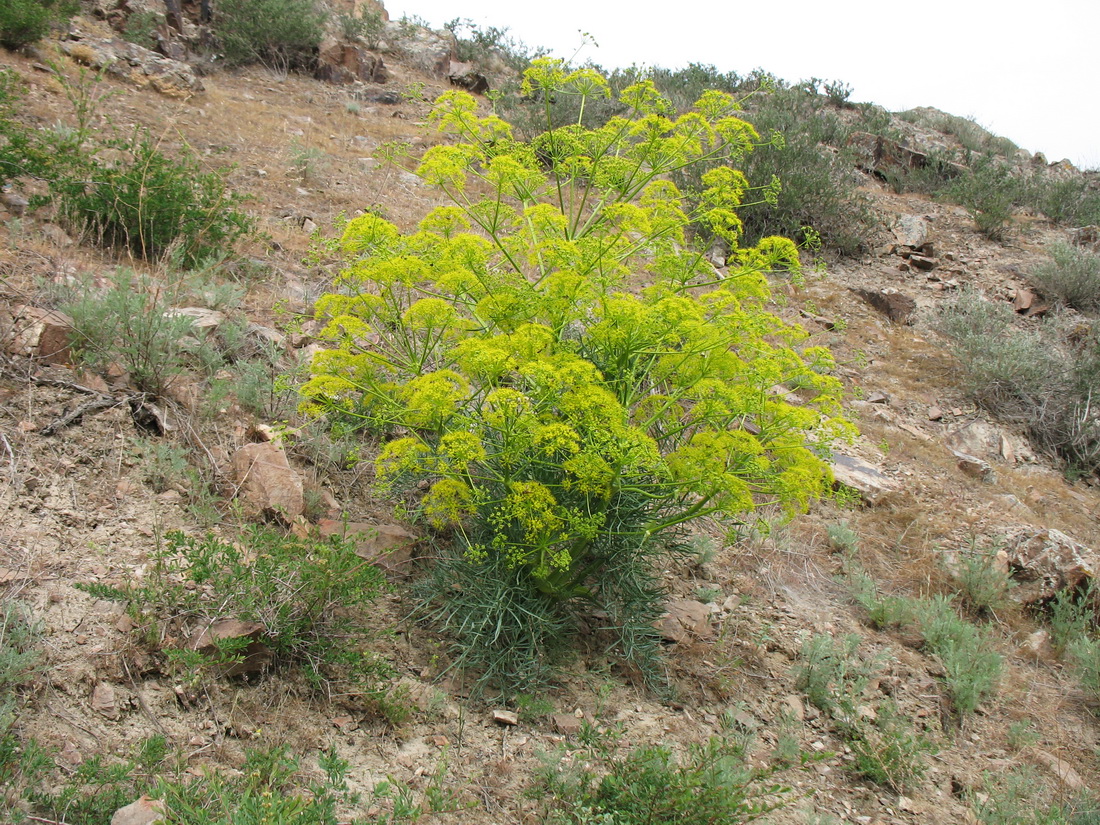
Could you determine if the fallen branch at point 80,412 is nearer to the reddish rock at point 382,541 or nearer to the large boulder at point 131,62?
the reddish rock at point 382,541

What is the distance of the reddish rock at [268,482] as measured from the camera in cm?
346

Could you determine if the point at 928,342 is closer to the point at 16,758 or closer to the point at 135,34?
the point at 16,758


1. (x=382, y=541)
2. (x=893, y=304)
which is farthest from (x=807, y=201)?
(x=382, y=541)

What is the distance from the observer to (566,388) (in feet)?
9.03

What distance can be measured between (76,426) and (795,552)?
15.4 ft

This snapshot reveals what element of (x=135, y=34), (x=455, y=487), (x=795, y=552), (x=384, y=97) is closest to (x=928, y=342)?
(x=795, y=552)

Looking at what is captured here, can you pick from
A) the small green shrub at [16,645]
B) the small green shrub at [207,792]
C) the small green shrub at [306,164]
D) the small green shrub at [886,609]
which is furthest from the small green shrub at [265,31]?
the small green shrub at [207,792]

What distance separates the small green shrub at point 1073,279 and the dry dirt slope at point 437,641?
391cm

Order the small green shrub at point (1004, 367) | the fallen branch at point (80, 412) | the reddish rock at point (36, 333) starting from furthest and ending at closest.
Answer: the small green shrub at point (1004, 367) < the reddish rock at point (36, 333) < the fallen branch at point (80, 412)

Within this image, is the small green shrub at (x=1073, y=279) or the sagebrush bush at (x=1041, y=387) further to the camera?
the small green shrub at (x=1073, y=279)

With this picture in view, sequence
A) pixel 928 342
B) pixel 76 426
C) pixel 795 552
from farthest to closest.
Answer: pixel 928 342 → pixel 795 552 → pixel 76 426

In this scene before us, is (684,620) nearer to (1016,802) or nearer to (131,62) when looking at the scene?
(1016,802)

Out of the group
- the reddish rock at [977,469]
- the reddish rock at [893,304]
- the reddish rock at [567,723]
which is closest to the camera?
the reddish rock at [567,723]

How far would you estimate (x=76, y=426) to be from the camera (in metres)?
3.44
